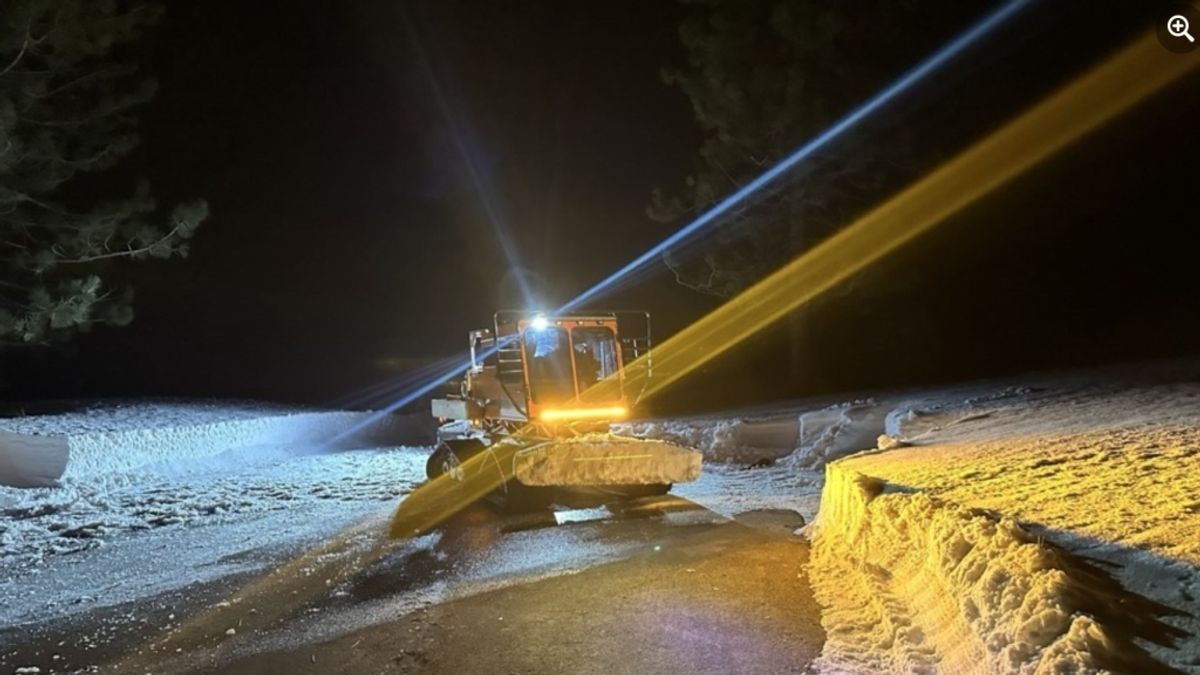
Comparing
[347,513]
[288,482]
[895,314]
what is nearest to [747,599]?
[347,513]

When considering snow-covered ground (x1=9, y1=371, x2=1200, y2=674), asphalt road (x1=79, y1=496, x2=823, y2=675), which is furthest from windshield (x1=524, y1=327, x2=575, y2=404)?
asphalt road (x1=79, y1=496, x2=823, y2=675)

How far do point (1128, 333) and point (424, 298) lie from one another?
1036 inches

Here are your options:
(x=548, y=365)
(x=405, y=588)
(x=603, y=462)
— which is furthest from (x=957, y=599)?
(x=548, y=365)

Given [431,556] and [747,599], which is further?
[431,556]

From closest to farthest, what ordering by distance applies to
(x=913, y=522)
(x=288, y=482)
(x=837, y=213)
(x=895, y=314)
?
(x=913, y=522)
(x=288, y=482)
(x=837, y=213)
(x=895, y=314)

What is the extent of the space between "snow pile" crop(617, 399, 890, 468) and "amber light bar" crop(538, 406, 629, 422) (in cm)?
418

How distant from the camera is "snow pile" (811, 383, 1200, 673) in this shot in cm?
408

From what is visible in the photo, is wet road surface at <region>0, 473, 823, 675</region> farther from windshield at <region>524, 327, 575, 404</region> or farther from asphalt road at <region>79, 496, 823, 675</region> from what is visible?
windshield at <region>524, 327, 575, 404</region>

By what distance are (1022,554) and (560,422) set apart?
8009 mm

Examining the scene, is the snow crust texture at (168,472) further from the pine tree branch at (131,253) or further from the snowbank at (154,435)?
the pine tree branch at (131,253)

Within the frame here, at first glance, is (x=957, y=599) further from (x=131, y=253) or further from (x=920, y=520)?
(x=131, y=253)

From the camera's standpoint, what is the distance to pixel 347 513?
40.0ft

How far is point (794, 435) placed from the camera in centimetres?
1734

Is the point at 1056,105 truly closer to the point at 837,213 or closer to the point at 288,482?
the point at 837,213
